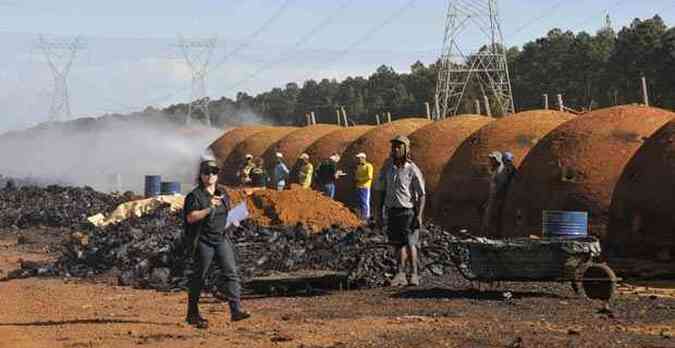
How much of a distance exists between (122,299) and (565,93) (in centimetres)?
4722

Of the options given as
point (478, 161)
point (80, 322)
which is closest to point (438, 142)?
point (478, 161)

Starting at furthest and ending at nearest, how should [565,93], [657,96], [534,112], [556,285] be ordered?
[565,93] < [657,96] < [534,112] < [556,285]

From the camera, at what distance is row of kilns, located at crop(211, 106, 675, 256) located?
52.9ft

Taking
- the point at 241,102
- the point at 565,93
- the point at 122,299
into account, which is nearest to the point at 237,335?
the point at 122,299

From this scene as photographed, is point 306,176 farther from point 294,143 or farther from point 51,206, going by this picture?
point 294,143

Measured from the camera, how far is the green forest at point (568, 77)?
49.0 metres

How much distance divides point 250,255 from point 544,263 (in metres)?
5.85

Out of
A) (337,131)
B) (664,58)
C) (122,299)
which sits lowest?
(122,299)

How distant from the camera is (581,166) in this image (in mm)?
17844

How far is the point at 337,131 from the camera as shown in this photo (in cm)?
3569

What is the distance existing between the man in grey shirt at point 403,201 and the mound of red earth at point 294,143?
Answer: 78.3 feet

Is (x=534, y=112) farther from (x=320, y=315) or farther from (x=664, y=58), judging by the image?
(x=664, y=58)

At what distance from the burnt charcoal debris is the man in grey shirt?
96cm

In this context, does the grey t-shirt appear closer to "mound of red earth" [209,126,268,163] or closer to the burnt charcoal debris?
the burnt charcoal debris
